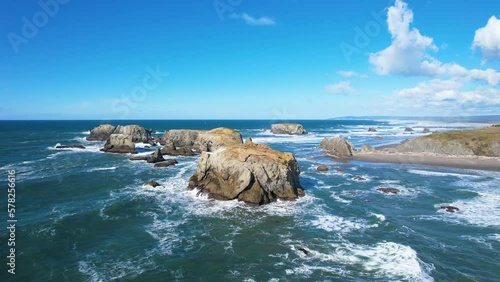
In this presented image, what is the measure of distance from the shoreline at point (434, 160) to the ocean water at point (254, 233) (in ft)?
42.3

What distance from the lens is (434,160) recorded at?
2522 inches

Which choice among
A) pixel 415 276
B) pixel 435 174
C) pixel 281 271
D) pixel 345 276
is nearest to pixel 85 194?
pixel 281 271

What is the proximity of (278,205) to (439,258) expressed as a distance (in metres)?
15.6

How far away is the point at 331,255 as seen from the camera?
2331 centimetres

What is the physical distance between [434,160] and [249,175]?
46.6m

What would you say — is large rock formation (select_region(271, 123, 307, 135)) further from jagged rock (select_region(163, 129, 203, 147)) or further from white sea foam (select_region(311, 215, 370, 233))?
white sea foam (select_region(311, 215, 370, 233))

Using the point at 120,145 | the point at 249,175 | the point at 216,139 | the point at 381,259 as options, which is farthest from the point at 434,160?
the point at 120,145

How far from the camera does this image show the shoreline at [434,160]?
58719mm

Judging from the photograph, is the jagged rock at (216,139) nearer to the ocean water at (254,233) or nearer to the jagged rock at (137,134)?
the ocean water at (254,233)

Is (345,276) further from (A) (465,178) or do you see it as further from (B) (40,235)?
(A) (465,178)

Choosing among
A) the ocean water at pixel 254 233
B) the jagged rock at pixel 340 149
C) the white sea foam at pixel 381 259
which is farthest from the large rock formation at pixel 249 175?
the jagged rock at pixel 340 149

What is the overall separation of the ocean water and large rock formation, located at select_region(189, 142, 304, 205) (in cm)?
149

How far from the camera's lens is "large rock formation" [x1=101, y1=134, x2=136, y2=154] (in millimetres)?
76625

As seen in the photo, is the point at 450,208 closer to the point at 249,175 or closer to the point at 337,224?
the point at 337,224
